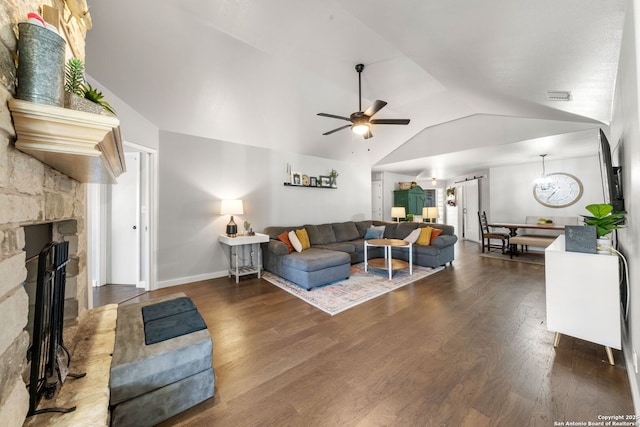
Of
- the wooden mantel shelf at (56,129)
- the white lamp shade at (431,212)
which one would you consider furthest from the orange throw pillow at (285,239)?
the white lamp shade at (431,212)

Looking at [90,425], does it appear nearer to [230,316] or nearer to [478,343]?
[230,316]

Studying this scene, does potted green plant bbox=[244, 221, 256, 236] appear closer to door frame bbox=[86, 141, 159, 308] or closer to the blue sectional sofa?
the blue sectional sofa

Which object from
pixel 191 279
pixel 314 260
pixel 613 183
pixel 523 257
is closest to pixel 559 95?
pixel 613 183

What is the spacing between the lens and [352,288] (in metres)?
3.52

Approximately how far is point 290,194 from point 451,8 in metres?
3.90

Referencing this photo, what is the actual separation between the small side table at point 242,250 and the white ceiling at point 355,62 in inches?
69.4

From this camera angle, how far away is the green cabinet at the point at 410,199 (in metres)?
7.66

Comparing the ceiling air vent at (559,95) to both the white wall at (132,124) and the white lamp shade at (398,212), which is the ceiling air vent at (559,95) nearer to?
the white lamp shade at (398,212)

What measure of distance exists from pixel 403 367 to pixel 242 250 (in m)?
3.33

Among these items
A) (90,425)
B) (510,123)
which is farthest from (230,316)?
(510,123)

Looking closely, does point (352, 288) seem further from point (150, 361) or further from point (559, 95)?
point (559, 95)

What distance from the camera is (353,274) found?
4.22m

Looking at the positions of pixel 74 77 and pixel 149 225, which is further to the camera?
pixel 149 225

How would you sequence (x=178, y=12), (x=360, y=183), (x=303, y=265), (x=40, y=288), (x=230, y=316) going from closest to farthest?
(x=40, y=288) → (x=178, y=12) → (x=230, y=316) → (x=303, y=265) → (x=360, y=183)
